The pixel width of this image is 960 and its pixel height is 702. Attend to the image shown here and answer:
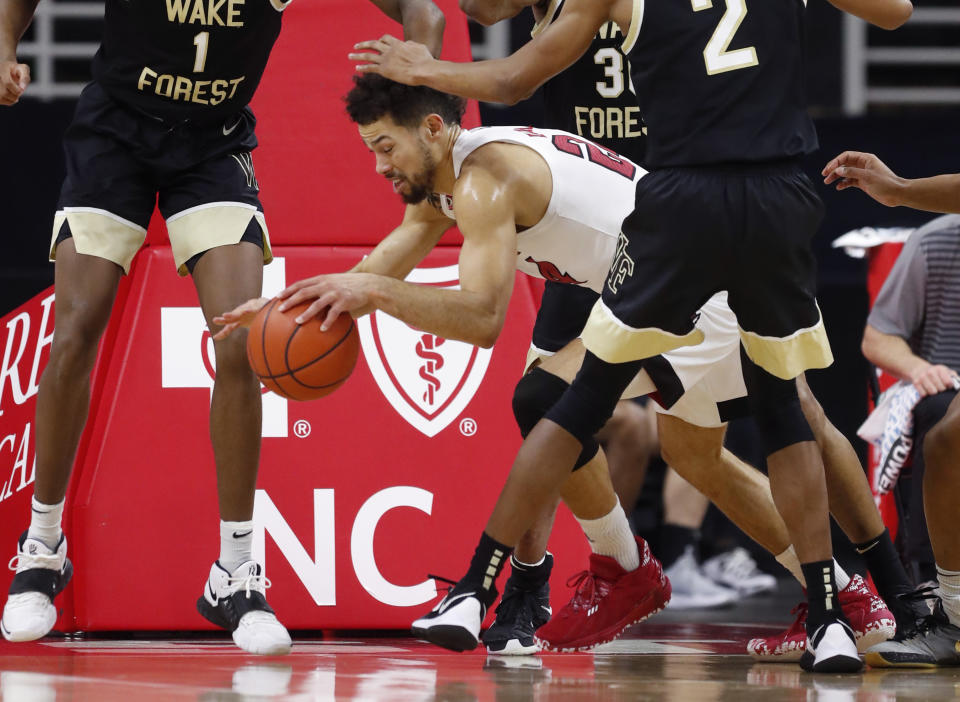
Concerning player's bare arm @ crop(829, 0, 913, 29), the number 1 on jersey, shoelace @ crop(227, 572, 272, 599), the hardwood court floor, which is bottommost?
the hardwood court floor

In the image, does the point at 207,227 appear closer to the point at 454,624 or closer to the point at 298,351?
the point at 298,351

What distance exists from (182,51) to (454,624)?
1.76m

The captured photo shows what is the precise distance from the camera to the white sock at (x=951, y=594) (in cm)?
350

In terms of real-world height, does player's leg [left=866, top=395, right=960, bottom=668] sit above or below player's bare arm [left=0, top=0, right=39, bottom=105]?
below

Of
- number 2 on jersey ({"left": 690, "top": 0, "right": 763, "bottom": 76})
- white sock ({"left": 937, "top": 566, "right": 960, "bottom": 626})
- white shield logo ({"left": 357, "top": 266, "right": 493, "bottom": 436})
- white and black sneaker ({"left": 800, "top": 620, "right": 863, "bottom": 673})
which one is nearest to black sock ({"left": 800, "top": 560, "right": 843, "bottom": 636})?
white and black sneaker ({"left": 800, "top": 620, "right": 863, "bottom": 673})

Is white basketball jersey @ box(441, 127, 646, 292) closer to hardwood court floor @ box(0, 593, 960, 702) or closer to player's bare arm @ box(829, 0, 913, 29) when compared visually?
player's bare arm @ box(829, 0, 913, 29)

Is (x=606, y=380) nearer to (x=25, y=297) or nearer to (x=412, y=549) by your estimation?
(x=412, y=549)

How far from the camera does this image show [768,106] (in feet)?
10.5

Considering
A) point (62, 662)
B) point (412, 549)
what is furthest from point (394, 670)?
point (412, 549)

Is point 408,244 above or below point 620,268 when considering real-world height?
above

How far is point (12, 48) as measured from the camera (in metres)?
3.77

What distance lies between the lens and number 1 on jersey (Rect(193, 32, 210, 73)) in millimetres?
3729

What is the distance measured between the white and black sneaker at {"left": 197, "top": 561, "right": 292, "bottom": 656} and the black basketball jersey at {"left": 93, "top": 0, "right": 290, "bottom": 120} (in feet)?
4.17

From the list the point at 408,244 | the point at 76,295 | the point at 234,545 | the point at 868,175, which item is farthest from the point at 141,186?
the point at 868,175
